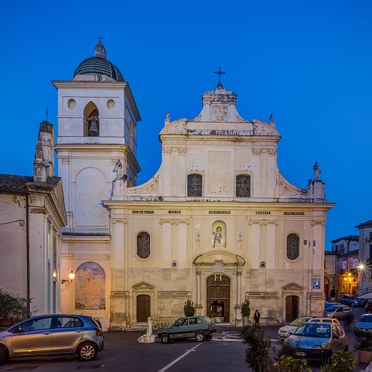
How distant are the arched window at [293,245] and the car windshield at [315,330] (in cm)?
1728

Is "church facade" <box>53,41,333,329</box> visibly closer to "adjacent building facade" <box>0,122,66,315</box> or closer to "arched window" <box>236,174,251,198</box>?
"arched window" <box>236,174,251,198</box>

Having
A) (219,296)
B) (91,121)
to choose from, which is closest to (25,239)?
(91,121)

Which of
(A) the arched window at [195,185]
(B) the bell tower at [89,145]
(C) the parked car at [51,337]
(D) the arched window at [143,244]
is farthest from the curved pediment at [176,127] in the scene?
(C) the parked car at [51,337]

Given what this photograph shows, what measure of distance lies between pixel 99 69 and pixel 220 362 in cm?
2604

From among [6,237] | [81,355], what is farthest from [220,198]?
→ [81,355]

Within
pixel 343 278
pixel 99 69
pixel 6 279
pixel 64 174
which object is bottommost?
pixel 343 278

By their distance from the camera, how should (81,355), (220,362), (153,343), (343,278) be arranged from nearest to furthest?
(81,355) → (220,362) → (153,343) → (343,278)

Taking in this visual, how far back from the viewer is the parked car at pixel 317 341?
53.4 feet

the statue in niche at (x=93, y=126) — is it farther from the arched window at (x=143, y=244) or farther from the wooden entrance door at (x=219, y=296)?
the wooden entrance door at (x=219, y=296)

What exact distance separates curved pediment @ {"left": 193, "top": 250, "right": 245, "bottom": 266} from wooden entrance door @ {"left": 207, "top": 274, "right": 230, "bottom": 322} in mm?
1052

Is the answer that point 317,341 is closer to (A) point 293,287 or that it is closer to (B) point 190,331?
(B) point 190,331

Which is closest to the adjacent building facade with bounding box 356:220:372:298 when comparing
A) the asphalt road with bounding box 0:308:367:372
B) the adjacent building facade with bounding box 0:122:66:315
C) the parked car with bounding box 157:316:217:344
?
the parked car with bounding box 157:316:217:344

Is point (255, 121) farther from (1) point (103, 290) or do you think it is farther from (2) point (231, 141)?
(1) point (103, 290)

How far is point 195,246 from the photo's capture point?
3506 cm
